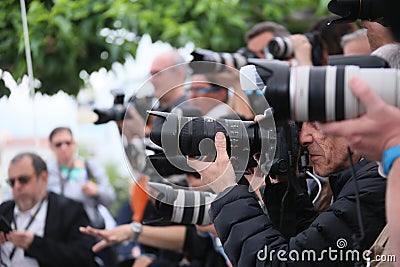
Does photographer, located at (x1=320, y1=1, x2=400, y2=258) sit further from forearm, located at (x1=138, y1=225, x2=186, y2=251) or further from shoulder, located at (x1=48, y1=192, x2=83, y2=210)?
shoulder, located at (x1=48, y1=192, x2=83, y2=210)

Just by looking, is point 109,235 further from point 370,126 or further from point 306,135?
point 370,126

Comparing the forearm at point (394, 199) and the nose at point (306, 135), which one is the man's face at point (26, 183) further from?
the forearm at point (394, 199)

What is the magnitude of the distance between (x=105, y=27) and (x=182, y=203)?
1.40 m

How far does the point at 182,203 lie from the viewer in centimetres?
208

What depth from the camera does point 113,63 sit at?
126 inches

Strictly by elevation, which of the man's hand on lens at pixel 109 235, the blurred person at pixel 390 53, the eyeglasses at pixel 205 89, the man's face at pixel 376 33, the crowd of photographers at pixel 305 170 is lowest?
the man's hand on lens at pixel 109 235

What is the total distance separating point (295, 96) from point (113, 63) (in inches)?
79.9

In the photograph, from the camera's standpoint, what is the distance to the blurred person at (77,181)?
3307 millimetres

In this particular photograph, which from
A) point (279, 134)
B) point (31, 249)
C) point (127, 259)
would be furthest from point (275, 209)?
point (127, 259)

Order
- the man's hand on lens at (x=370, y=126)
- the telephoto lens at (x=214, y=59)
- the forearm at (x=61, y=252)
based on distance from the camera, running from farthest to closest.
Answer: the forearm at (x=61, y=252) < the telephoto lens at (x=214, y=59) < the man's hand on lens at (x=370, y=126)

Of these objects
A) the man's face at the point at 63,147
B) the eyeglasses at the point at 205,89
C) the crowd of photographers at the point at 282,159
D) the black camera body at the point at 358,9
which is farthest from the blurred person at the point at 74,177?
the black camera body at the point at 358,9

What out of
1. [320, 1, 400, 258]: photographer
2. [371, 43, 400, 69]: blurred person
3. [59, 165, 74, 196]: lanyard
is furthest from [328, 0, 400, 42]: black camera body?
[59, 165, 74, 196]: lanyard

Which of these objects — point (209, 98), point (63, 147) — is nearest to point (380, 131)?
point (209, 98)

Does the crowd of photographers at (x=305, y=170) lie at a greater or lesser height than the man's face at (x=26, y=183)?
greater
